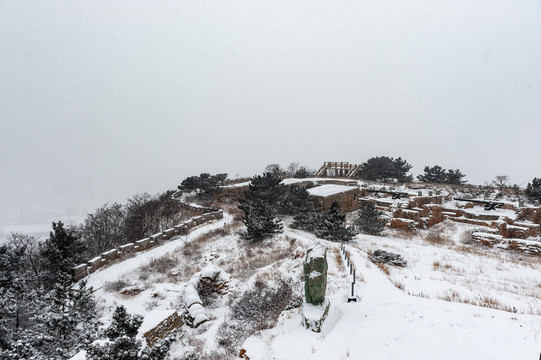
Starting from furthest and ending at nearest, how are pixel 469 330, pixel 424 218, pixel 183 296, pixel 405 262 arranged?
pixel 424 218, pixel 405 262, pixel 183 296, pixel 469 330

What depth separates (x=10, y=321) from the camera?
A: 8.08m

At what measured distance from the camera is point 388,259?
12.2 metres

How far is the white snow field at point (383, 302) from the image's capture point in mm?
5293

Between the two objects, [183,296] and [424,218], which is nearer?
[183,296]

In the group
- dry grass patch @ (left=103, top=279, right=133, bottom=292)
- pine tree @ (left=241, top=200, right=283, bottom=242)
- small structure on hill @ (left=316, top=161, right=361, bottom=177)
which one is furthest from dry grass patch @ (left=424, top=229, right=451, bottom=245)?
small structure on hill @ (left=316, top=161, right=361, bottom=177)

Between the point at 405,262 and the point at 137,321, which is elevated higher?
the point at 137,321

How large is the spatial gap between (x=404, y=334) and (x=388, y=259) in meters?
7.09

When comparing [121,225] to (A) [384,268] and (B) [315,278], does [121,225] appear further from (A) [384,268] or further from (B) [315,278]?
(A) [384,268]

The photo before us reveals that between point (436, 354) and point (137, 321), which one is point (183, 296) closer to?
point (137, 321)

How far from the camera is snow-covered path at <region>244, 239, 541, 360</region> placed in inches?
195

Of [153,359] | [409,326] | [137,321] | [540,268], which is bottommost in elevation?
[540,268]

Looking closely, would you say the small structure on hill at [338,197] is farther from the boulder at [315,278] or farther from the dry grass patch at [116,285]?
the boulder at [315,278]

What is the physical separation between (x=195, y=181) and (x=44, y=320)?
80.8 feet

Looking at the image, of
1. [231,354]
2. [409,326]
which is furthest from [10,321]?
[409,326]
